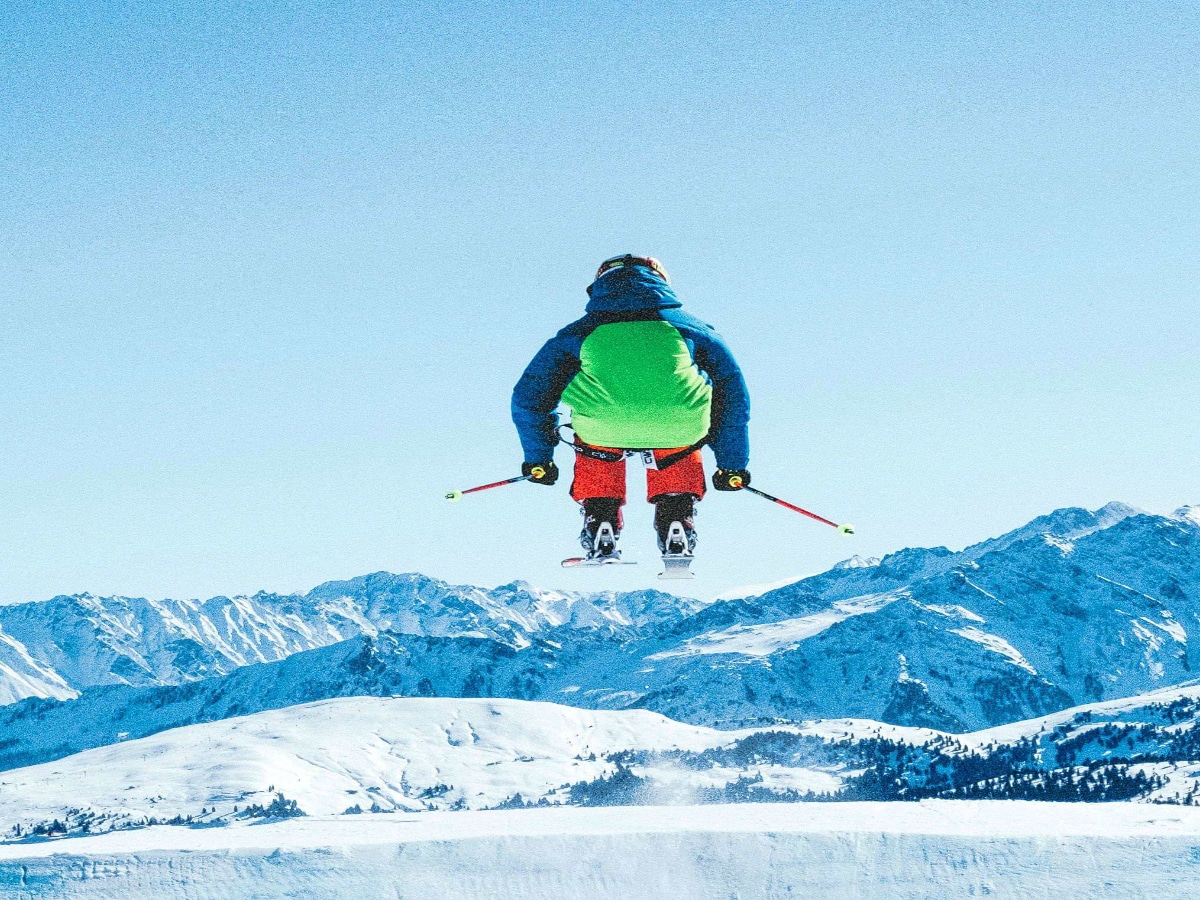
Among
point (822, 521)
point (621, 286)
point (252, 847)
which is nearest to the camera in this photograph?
point (621, 286)

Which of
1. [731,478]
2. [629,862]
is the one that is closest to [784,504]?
[731,478]

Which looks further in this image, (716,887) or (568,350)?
(716,887)

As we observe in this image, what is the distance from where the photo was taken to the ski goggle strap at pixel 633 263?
50.4 feet

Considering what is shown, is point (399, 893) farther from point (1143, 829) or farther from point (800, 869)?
point (1143, 829)

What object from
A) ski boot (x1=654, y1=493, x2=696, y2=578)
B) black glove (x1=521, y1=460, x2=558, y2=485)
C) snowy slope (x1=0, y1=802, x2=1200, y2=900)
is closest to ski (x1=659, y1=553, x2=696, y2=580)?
ski boot (x1=654, y1=493, x2=696, y2=578)

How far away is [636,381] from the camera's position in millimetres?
15578

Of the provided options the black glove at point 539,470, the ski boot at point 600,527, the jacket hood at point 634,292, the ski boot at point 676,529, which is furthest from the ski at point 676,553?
the jacket hood at point 634,292

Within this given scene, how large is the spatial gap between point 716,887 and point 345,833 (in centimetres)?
1113

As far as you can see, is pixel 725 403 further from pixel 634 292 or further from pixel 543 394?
pixel 543 394

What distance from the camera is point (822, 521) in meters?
16.5

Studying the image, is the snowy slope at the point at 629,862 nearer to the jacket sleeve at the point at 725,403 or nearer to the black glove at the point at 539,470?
the black glove at the point at 539,470

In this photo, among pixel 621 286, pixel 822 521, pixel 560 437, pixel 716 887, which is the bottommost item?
pixel 716 887

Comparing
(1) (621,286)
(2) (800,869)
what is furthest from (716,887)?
(1) (621,286)

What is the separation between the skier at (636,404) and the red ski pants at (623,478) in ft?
0.04
